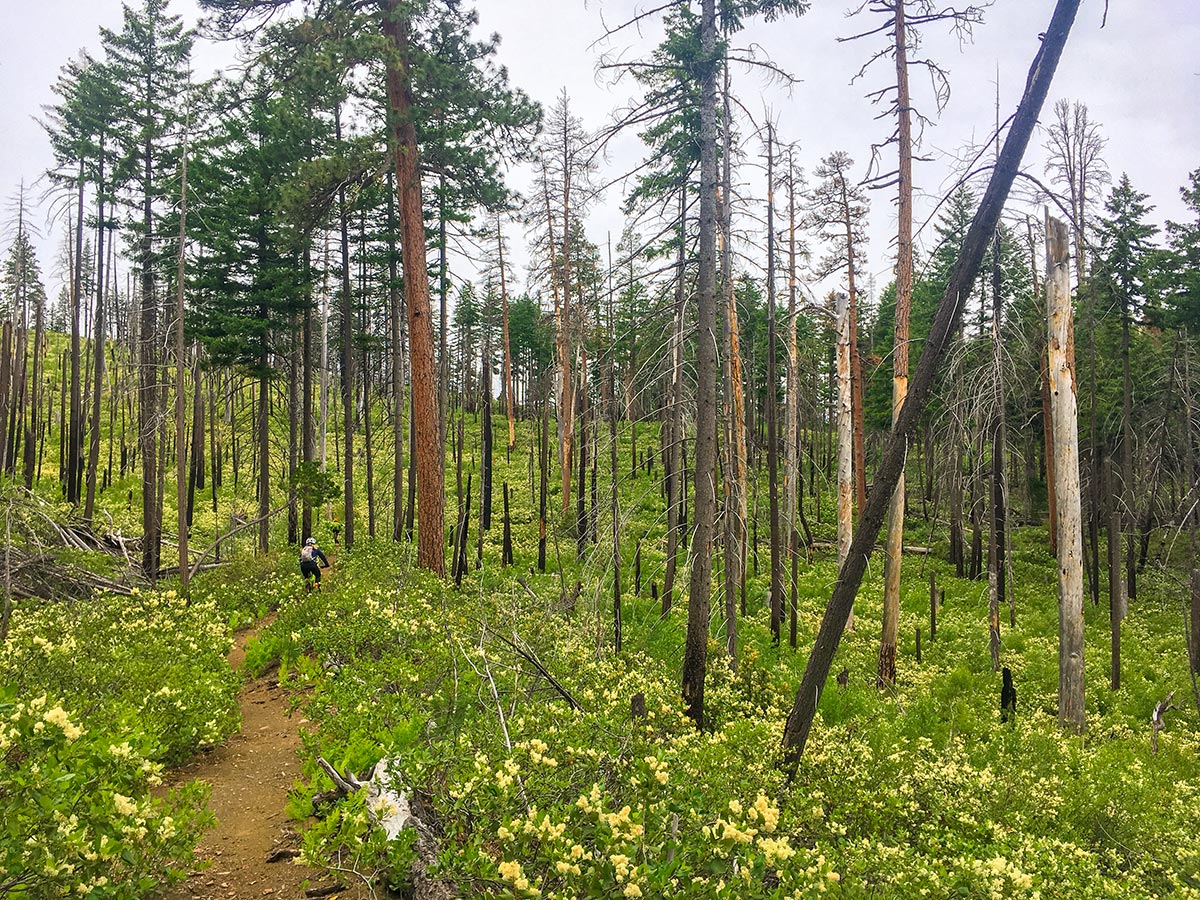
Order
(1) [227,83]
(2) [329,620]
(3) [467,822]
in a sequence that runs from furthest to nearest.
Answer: (1) [227,83] → (2) [329,620] → (3) [467,822]

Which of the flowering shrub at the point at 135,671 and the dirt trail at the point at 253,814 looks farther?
the flowering shrub at the point at 135,671

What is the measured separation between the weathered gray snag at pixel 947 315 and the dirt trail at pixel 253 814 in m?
3.97

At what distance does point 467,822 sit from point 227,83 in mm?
13088

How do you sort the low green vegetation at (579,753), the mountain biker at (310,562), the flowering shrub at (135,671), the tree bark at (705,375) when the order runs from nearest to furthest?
the low green vegetation at (579,753), the flowering shrub at (135,671), the tree bark at (705,375), the mountain biker at (310,562)

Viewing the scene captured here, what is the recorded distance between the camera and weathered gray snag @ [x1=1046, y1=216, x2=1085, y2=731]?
10828 millimetres

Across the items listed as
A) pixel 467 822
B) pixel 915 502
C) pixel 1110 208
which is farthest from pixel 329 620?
pixel 915 502

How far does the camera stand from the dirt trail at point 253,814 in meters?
4.29

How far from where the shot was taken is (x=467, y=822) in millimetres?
3840

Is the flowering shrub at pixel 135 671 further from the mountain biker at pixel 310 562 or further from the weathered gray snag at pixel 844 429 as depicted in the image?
the weathered gray snag at pixel 844 429

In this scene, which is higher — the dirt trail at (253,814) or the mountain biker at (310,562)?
the mountain biker at (310,562)

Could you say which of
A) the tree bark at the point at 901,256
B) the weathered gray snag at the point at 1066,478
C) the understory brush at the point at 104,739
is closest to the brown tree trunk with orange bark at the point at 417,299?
the understory brush at the point at 104,739

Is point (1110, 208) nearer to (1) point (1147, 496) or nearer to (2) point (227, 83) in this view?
(1) point (1147, 496)

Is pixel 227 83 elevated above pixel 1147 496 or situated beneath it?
elevated above

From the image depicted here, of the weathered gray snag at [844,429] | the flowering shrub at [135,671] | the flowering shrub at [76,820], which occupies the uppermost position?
the weathered gray snag at [844,429]
